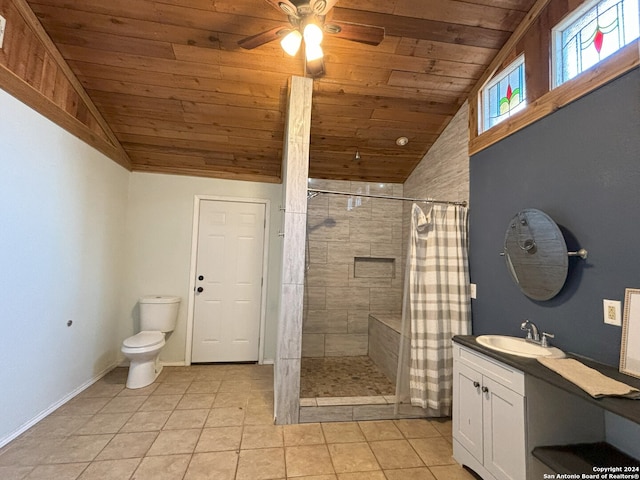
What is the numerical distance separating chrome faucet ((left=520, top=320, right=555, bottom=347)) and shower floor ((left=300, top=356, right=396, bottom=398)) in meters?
1.23

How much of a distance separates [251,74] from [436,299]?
2.41 metres

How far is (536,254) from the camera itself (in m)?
1.83

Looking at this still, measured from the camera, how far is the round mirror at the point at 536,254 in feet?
5.58

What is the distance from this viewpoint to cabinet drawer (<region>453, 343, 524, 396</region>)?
1442 millimetres

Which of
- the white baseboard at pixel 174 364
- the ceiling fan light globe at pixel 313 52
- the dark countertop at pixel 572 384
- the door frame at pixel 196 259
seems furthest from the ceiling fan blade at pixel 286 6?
the white baseboard at pixel 174 364

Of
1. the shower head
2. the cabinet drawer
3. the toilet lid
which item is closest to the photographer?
the cabinet drawer

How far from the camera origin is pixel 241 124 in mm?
2990

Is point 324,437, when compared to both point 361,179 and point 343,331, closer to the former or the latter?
point 343,331

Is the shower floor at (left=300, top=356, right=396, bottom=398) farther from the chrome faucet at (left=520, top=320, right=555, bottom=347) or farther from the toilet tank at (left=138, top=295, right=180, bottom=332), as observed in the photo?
the toilet tank at (left=138, top=295, right=180, bottom=332)

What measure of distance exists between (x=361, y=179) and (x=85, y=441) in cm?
357

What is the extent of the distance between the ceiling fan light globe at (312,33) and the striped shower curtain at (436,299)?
1.47 m

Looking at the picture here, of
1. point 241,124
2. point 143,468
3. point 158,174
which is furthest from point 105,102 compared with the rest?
point 143,468

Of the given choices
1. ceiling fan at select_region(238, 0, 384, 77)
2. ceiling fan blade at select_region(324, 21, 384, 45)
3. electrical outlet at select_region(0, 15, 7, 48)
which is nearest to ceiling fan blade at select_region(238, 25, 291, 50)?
ceiling fan at select_region(238, 0, 384, 77)

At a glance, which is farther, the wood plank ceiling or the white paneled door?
the white paneled door
